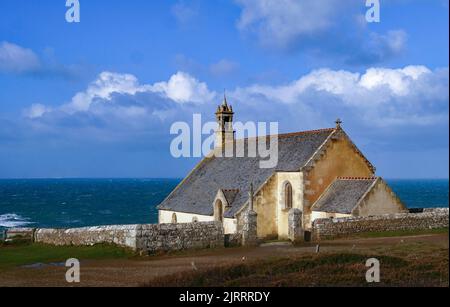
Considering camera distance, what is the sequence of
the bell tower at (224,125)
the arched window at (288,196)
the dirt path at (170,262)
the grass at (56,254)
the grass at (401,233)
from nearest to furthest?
the dirt path at (170,262) < the grass at (56,254) < the grass at (401,233) < the arched window at (288,196) < the bell tower at (224,125)

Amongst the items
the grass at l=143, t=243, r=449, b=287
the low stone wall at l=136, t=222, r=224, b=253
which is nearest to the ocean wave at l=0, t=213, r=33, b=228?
the low stone wall at l=136, t=222, r=224, b=253

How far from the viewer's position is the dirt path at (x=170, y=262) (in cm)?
1970

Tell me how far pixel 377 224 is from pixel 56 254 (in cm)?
1786

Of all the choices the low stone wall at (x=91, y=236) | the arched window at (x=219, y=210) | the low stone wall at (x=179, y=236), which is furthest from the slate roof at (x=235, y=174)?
the low stone wall at (x=91, y=236)

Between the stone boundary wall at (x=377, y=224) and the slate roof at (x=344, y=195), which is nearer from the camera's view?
the stone boundary wall at (x=377, y=224)

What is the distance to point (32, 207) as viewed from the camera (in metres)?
106

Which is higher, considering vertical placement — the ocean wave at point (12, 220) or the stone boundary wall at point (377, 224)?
the stone boundary wall at point (377, 224)

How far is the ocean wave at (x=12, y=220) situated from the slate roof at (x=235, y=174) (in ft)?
120

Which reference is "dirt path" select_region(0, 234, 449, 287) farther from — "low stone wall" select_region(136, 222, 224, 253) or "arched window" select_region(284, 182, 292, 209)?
"arched window" select_region(284, 182, 292, 209)

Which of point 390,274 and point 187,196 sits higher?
point 187,196

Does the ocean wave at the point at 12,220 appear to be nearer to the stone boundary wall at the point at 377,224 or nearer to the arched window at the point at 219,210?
the arched window at the point at 219,210
